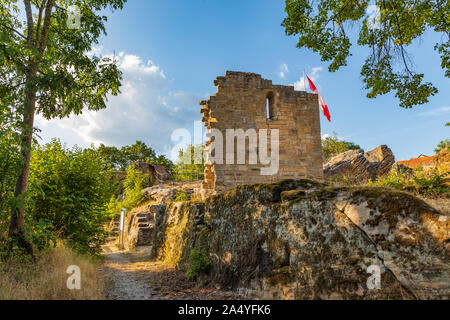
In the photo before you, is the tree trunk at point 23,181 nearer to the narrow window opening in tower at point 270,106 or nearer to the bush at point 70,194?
the bush at point 70,194

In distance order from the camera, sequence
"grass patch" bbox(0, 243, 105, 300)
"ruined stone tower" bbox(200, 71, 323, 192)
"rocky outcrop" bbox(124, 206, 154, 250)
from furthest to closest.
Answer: "rocky outcrop" bbox(124, 206, 154, 250), "ruined stone tower" bbox(200, 71, 323, 192), "grass patch" bbox(0, 243, 105, 300)

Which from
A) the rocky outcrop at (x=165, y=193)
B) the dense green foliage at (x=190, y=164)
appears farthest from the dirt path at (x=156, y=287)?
the dense green foliage at (x=190, y=164)

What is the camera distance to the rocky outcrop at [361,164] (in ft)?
55.7

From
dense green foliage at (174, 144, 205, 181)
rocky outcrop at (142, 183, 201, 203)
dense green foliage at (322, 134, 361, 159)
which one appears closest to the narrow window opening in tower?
rocky outcrop at (142, 183, 201, 203)

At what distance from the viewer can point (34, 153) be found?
256 inches

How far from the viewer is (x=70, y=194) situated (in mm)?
6848

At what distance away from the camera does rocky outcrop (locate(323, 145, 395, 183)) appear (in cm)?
1697

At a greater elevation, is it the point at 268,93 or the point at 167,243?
the point at 268,93

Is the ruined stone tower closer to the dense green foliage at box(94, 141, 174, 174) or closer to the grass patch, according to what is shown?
the grass patch

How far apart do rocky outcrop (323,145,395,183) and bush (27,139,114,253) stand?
1409cm
